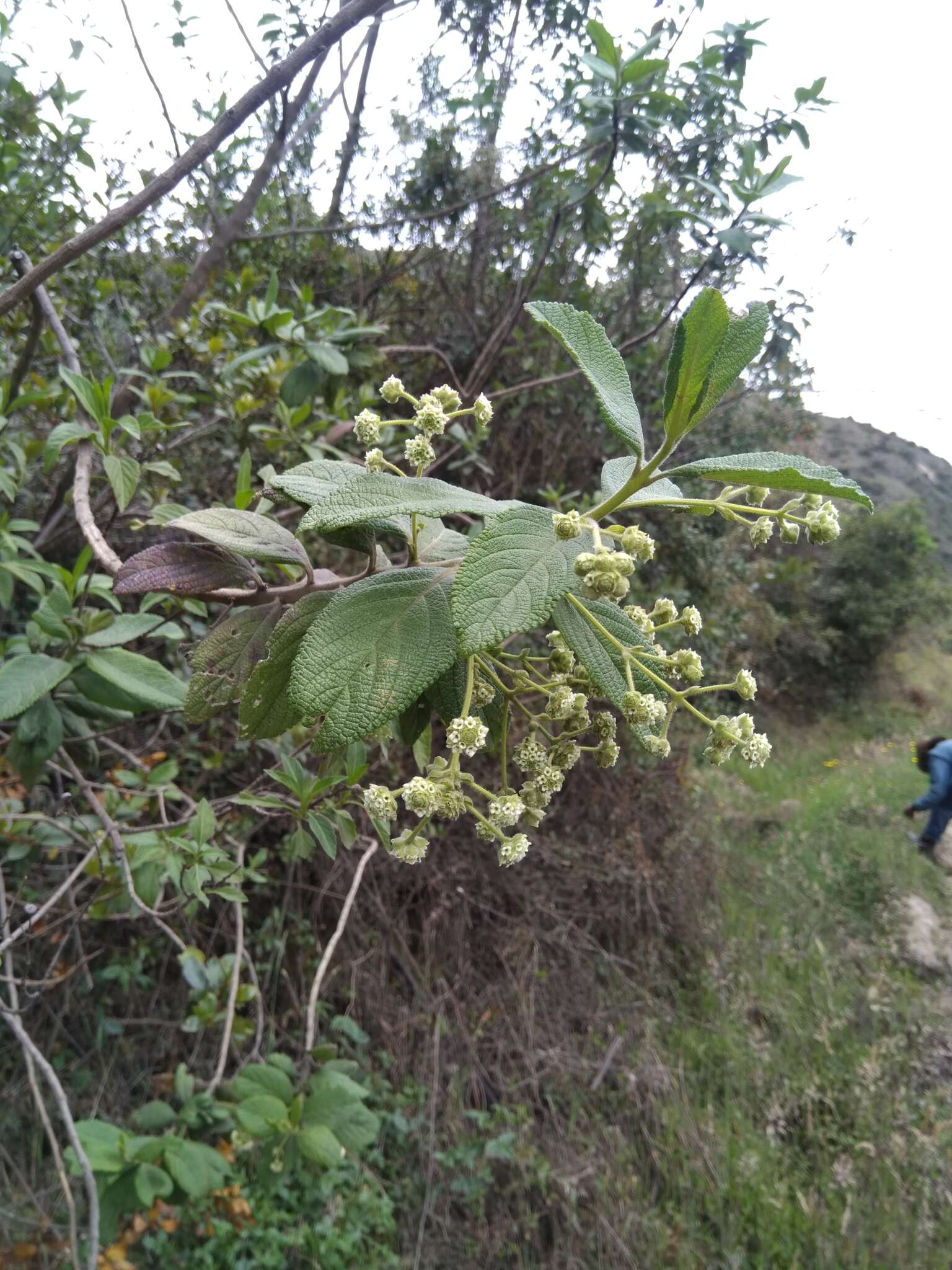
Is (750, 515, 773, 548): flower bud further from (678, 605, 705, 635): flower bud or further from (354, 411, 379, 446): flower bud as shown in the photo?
(354, 411, 379, 446): flower bud

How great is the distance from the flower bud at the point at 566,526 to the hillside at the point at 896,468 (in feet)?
35.3

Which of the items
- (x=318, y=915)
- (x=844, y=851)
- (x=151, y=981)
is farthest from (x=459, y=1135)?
(x=844, y=851)

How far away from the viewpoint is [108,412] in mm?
1124

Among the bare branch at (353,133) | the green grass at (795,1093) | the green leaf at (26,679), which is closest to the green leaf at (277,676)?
the green leaf at (26,679)

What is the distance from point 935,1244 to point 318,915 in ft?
8.24

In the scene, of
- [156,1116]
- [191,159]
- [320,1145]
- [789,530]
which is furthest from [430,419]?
[156,1116]

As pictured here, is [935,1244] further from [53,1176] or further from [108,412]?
[108,412]

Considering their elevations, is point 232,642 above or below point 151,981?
above

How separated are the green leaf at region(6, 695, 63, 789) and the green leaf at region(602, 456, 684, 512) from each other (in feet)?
3.01

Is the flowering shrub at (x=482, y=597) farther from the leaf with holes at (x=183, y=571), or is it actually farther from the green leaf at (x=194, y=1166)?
the green leaf at (x=194, y=1166)

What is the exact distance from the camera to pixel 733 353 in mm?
592

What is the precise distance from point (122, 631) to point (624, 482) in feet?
2.77

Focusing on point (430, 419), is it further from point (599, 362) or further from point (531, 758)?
point (531, 758)

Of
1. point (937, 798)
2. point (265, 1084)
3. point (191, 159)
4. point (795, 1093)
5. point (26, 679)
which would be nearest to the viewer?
point (191, 159)
